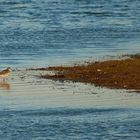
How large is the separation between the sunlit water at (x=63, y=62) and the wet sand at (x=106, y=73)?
0.64 metres

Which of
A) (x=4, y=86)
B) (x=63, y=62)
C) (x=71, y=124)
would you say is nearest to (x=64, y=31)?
(x=63, y=62)

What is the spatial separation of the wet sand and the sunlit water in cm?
64

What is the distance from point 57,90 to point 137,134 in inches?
212

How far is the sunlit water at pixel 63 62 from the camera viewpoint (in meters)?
19.0

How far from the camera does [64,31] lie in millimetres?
38281

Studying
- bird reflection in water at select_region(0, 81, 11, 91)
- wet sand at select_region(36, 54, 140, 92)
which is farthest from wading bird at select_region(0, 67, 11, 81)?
wet sand at select_region(36, 54, 140, 92)

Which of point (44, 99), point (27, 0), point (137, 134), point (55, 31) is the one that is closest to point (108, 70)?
point (44, 99)

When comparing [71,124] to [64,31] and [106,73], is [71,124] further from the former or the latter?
[64,31]

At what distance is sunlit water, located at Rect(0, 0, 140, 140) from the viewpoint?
19.0 meters

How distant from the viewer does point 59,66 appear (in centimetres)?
2736

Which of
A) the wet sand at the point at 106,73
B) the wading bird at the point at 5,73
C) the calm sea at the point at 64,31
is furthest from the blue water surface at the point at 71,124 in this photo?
the calm sea at the point at 64,31

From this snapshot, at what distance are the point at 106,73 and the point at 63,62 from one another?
2.95 metres

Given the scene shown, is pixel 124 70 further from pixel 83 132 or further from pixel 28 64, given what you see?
pixel 83 132

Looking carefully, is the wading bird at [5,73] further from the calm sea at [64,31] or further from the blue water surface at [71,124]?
the blue water surface at [71,124]
